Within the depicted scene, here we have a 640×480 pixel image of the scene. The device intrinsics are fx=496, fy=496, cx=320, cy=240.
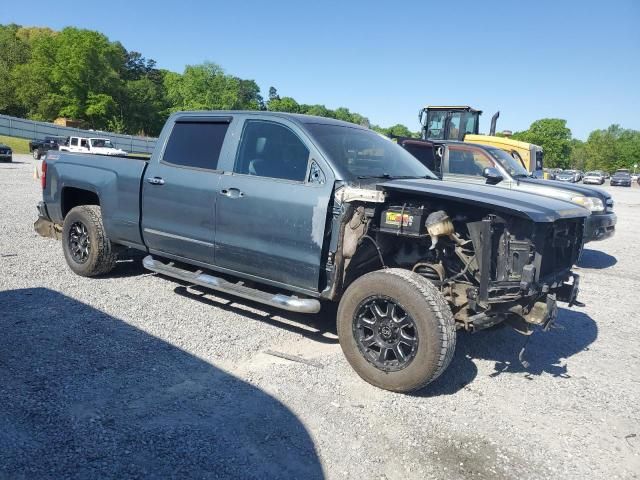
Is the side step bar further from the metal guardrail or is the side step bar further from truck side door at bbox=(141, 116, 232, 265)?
the metal guardrail

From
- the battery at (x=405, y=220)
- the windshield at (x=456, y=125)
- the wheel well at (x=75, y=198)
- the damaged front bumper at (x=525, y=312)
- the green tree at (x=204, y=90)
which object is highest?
the green tree at (x=204, y=90)

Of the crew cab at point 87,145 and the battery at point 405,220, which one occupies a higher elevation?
the crew cab at point 87,145

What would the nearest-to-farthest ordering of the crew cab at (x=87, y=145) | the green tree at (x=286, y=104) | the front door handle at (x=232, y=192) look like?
the front door handle at (x=232, y=192) → the crew cab at (x=87, y=145) → the green tree at (x=286, y=104)

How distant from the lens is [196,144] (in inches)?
198

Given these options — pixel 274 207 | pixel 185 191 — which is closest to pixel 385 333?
pixel 274 207

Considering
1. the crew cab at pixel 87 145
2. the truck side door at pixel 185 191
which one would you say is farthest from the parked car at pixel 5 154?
the truck side door at pixel 185 191

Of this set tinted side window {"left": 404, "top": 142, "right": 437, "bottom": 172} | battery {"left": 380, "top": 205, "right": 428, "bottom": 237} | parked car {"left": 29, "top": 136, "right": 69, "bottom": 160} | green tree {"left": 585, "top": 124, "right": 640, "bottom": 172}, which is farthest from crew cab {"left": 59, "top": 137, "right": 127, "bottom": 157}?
green tree {"left": 585, "top": 124, "right": 640, "bottom": 172}

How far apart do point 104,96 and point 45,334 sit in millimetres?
74265

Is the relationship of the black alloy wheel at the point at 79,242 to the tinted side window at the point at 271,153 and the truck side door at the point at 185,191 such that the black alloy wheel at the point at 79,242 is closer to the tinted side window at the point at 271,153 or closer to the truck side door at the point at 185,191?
the truck side door at the point at 185,191

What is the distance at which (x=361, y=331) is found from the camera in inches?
151

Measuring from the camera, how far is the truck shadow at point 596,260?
8.91 m

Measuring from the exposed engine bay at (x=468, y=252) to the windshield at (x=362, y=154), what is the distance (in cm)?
47

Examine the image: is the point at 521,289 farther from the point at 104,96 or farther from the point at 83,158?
the point at 104,96

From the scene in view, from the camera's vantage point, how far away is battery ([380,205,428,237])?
368 centimetres
